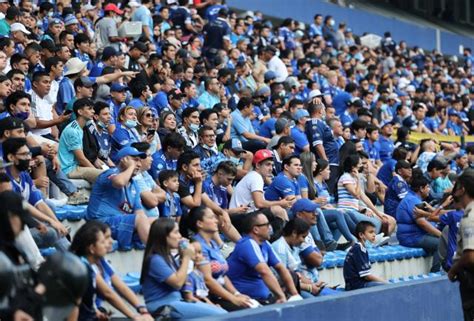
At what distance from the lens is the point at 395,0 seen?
43156mm

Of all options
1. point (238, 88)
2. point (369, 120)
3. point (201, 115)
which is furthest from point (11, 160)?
point (369, 120)

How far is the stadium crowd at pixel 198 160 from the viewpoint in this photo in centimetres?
958

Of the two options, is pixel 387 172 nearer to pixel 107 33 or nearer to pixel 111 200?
pixel 107 33

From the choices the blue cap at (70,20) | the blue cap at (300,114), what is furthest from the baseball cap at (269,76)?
the blue cap at (70,20)

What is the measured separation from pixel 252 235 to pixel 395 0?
1323 inches

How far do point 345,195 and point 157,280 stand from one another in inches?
256

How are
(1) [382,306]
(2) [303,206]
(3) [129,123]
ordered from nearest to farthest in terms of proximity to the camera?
(1) [382,306] < (2) [303,206] < (3) [129,123]

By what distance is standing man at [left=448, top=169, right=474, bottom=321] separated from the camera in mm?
9744

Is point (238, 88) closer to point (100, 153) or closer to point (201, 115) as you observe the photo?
point (201, 115)

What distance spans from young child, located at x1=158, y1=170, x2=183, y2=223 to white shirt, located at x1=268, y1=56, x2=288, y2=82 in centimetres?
1092

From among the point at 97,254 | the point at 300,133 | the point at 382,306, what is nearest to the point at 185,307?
the point at 97,254

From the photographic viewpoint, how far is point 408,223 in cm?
1511

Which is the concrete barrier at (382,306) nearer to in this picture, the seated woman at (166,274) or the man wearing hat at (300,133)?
the seated woman at (166,274)

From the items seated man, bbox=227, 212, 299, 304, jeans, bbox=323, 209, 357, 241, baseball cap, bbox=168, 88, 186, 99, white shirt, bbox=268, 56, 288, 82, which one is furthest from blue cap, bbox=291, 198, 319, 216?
white shirt, bbox=268, 56, 288, 82
